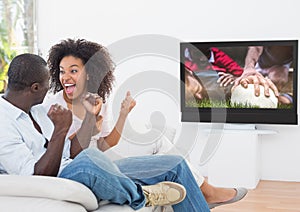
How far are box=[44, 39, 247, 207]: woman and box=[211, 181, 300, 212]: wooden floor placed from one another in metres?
0.75

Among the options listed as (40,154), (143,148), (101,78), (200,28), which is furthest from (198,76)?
(40,154)

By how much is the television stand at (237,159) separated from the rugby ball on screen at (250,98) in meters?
0.22

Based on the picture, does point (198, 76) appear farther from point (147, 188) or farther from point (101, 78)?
point (147, 188)

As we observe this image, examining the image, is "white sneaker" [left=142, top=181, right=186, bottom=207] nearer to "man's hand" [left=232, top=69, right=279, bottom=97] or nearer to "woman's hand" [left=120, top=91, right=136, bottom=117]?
"woman's hand" [left=120, top=91, right=136, bottom=117]

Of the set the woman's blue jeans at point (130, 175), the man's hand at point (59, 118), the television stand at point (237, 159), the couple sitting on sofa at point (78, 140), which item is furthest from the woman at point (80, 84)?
the television stand at point (237, 159)

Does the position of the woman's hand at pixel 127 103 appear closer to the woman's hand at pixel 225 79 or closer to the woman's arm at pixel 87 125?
the woman's arm at pixel 87 125

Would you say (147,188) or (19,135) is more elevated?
(19,135)

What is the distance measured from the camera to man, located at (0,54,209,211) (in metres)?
2.01

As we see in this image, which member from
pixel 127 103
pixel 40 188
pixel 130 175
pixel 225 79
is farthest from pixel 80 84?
pixel 225 79

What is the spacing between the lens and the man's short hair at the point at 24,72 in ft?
7.09

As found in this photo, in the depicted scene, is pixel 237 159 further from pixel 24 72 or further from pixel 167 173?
pixel 24 72

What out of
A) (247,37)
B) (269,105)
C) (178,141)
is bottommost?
(178,141)

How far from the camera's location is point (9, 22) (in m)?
5.18

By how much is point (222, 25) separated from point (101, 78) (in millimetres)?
1957
